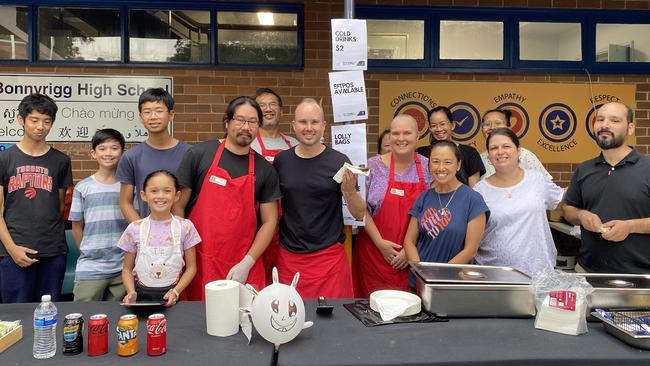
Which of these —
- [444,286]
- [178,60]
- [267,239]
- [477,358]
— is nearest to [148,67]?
[178,60]

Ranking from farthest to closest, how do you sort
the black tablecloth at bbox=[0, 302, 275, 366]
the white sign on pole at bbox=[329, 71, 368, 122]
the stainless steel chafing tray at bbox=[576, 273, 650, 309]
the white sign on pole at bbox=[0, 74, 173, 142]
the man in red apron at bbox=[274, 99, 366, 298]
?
the white sign on pole at bbox=[0, 74, 173, 142], the white sign on pole at bbox=[329, 71, 368, 122], the man in red apron at bbox=[274, 99, 366, 298], the stainless steel chafing tray at bbox=[576, 273, 650, 309], the black tablecloth at bbox=[0, 302, 275, 366]

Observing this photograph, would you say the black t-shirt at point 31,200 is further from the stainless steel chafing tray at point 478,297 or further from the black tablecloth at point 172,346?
the stainless steel chafing tray at point 478,297

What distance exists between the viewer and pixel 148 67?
5105mm

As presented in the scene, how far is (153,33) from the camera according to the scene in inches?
203

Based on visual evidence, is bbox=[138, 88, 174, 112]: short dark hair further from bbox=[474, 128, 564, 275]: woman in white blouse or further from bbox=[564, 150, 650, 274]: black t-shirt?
bbox=[564, 150, 650, 274]: black t-shirt

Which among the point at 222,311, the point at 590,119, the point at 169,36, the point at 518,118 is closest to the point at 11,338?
the point at 222,311

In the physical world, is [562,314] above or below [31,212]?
below

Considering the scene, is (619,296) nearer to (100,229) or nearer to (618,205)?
(618,205)

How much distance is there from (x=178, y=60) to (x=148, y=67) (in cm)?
33

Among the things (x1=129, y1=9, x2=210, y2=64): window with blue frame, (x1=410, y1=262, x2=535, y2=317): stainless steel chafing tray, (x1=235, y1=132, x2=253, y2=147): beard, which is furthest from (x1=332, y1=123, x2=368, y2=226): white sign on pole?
(x1=129, y1=9, x2=210, y2=64): window with blue frame

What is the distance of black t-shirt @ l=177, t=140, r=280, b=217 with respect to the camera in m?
2.68

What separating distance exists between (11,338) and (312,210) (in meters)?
1.59

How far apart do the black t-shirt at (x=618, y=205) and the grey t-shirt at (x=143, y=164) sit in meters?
2.48

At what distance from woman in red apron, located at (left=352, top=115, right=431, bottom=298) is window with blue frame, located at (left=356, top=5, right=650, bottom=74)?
7.71 feet
